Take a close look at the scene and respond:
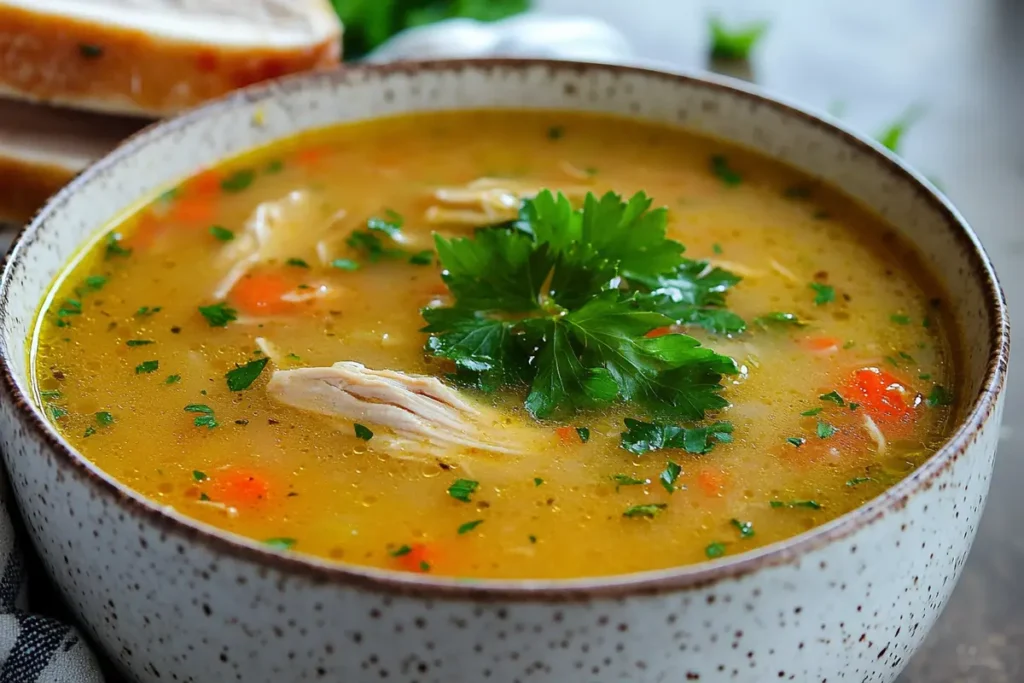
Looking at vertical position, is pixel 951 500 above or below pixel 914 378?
below

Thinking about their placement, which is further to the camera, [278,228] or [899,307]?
[278,228]

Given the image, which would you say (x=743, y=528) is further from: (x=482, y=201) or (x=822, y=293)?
(x=482, y=201)

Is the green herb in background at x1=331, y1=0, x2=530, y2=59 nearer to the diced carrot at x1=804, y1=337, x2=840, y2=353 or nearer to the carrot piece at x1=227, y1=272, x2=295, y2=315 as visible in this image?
the carrot piece at x1=227, y1=272, x2=295, y2=315

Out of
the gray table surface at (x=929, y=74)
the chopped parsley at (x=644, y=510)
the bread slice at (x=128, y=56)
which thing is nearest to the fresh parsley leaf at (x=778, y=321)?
the chopped parsley at (x=644, y=510)

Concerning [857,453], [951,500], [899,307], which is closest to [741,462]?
[857,453]

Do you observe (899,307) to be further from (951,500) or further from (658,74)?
(658,74)
